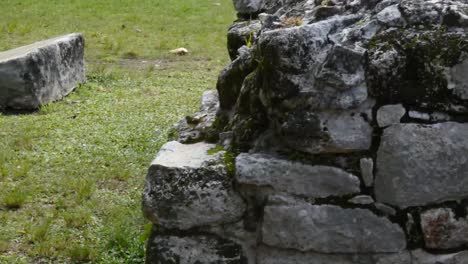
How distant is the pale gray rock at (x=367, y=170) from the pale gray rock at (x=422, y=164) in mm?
24

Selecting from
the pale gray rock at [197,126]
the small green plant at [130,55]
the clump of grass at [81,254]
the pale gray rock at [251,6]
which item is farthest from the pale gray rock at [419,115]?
the small green plant at [130,55]

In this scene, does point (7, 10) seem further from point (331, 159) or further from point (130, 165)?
point (331, 159)

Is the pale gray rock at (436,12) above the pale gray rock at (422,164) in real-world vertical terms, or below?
above

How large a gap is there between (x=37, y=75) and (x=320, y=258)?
567 centimetres

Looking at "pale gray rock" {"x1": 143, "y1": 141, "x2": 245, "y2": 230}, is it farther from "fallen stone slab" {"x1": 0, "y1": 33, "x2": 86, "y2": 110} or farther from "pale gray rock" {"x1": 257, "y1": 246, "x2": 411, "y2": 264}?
"fallen stone slab" {"x1": 0, "y1": 33, "x2": 86, "y2": 110}

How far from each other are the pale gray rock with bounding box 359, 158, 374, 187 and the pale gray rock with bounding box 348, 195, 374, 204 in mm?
47

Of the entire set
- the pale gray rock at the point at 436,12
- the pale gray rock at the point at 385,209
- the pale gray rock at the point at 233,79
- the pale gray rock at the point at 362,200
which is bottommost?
the pale gray rock at the point at 385,209

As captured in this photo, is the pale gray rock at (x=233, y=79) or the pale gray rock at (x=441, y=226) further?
the pale gray rock at (x=233, y=79)

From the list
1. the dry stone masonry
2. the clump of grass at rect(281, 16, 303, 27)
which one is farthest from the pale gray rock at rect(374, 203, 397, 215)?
the clump of grass at rect(281, 16, 303, 27)

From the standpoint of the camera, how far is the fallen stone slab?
294 inches

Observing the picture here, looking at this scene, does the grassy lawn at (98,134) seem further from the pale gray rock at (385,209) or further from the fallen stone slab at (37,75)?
the pale gray rock at (385,209)

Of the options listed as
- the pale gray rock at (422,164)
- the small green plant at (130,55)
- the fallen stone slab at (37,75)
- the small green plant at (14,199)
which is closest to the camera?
the pale gray rock at (422,164)

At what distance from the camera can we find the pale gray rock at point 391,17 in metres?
2.65

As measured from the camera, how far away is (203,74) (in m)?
9.58
